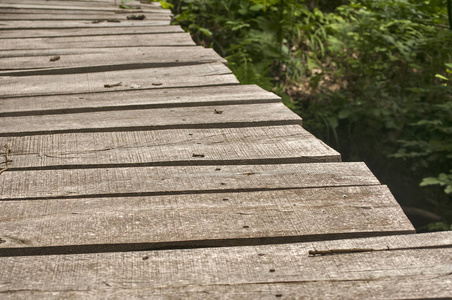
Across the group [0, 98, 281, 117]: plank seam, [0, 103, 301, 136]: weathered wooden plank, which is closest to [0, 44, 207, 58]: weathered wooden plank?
[0, 98, 281, 117]: plank seam

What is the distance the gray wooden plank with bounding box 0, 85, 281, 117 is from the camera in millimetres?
2275

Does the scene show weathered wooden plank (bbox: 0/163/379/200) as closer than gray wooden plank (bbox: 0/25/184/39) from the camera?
Yes

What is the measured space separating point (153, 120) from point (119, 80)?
2.22ft

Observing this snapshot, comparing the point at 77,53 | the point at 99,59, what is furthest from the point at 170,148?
the point at 77,53

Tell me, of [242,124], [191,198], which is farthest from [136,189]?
[242,124]

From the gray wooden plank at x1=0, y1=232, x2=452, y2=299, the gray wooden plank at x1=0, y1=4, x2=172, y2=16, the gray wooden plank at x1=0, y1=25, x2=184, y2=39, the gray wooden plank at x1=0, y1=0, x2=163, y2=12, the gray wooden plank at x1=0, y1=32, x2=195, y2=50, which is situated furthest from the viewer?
the gray wooden plank at x1=0, y1=0, x2=163, y2=12

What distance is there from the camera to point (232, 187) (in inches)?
60.9

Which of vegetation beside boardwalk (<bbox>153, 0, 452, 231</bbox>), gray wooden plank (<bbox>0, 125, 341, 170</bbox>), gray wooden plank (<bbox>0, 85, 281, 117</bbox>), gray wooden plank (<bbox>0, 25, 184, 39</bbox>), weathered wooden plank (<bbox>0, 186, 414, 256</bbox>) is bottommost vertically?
vegetation beside boardwalk (<bbox>153, 0, 452, 231</bbox>)

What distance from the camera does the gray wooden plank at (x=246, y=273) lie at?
41.7 inches

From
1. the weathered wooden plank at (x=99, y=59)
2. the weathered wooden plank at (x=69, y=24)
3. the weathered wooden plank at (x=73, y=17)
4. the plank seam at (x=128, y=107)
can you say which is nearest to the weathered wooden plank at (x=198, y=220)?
the plank seam at (x=128, y=107)

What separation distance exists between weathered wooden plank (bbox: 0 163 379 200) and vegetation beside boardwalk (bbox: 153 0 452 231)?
2.82 m

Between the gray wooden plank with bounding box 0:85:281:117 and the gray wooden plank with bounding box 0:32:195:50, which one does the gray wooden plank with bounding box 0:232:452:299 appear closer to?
the gray wooden plank with bounding box 0:85:281:117

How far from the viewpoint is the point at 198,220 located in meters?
1.35

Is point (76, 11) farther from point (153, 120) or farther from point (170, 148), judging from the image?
point (170, 148)
